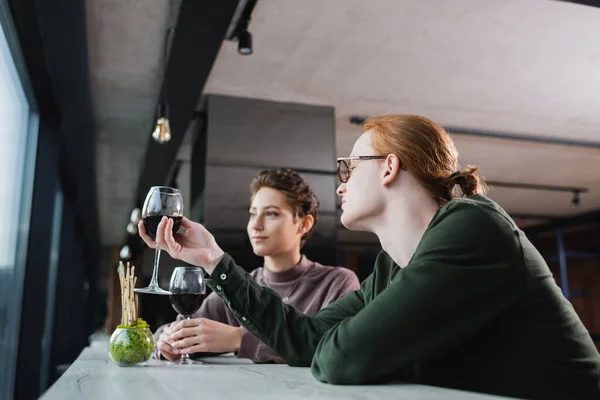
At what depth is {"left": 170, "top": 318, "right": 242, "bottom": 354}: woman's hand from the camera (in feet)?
5.66

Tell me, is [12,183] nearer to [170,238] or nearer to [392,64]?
[170,238]

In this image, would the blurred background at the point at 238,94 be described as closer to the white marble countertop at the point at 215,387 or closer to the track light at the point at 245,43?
the track light at the point at 245,43

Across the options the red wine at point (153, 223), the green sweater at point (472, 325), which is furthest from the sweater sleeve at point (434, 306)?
the red wine at point (153, 223)

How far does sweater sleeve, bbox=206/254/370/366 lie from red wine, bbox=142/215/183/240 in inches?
6.0

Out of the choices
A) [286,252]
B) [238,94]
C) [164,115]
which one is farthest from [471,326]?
[238,94]

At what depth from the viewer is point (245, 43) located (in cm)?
318

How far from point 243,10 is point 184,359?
2.18 meters

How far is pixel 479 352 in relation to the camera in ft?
3.53

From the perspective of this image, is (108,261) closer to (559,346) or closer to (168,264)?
(168,264)

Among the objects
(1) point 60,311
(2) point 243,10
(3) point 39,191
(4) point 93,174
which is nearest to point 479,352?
(2) point 243,10

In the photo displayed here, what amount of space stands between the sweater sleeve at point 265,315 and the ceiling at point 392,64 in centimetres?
215

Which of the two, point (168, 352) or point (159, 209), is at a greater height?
point (159, 209)

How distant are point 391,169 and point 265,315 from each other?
18.8 inches

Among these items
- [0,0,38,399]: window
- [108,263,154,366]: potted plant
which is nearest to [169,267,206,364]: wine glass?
[108,263,154,366]: potted plant
